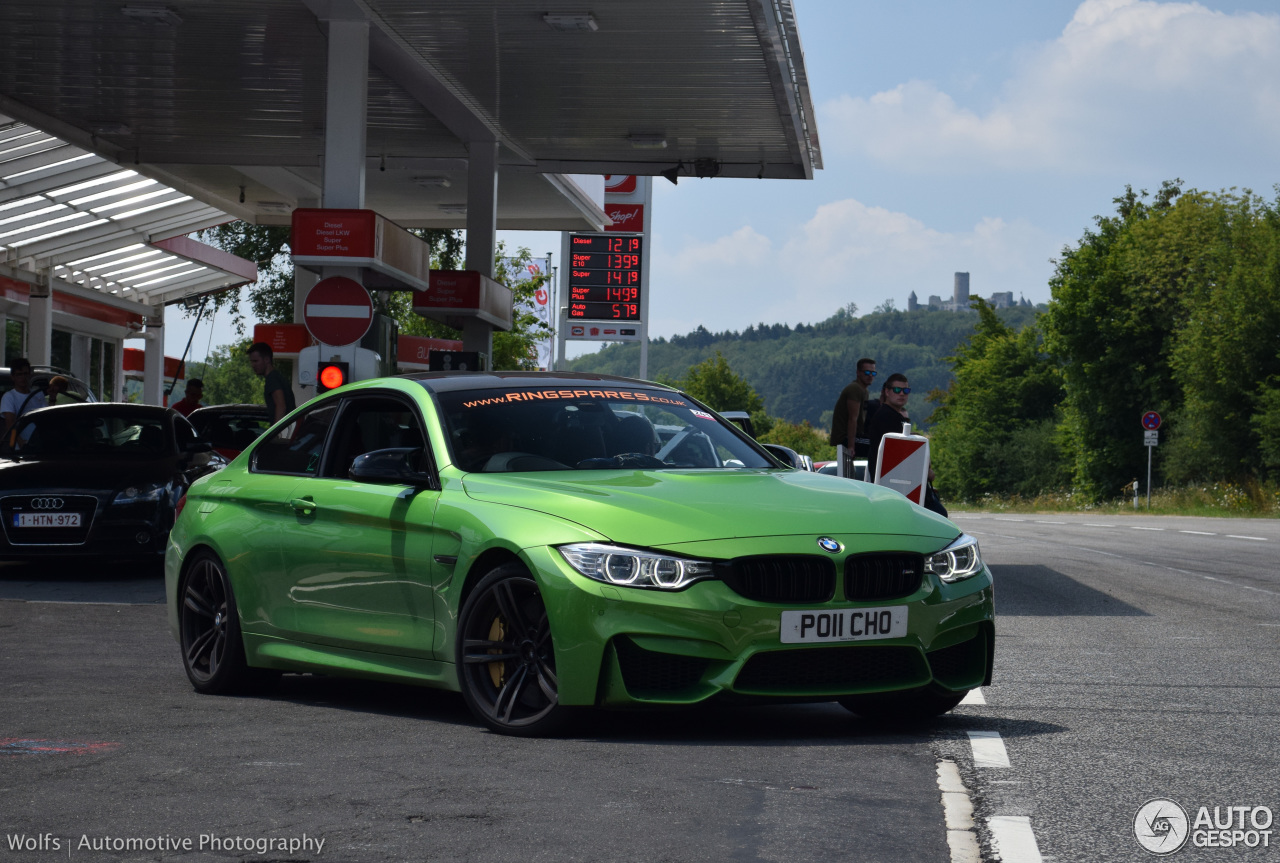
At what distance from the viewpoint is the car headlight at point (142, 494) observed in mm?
14289

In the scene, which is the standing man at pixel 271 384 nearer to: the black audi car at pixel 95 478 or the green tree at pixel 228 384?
the black audi car at pixel 95 478

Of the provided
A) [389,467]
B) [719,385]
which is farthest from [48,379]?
[719,385]

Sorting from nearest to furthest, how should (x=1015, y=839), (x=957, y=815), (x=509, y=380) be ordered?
(x=1015, y=839)
(x=957, y=815)
(x=509, y=380)

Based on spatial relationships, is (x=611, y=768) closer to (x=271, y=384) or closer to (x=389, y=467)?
(x=389, y=467)

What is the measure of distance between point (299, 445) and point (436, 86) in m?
16.1

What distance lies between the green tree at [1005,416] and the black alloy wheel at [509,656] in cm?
10098

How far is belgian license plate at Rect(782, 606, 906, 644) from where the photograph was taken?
596 centimetres

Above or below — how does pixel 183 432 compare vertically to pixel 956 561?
above

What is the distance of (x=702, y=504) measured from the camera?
623 centimetres

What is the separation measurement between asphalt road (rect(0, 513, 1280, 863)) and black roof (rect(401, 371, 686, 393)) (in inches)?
55.3

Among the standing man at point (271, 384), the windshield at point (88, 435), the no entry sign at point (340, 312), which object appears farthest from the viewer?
the no entry sign at point (340, 312)

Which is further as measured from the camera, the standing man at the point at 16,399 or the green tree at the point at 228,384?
the green tree at the point at 228,384

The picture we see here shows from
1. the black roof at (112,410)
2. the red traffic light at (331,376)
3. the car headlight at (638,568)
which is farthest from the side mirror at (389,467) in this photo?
the red traffic light at (331,376)

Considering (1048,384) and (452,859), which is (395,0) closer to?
(452,859)
